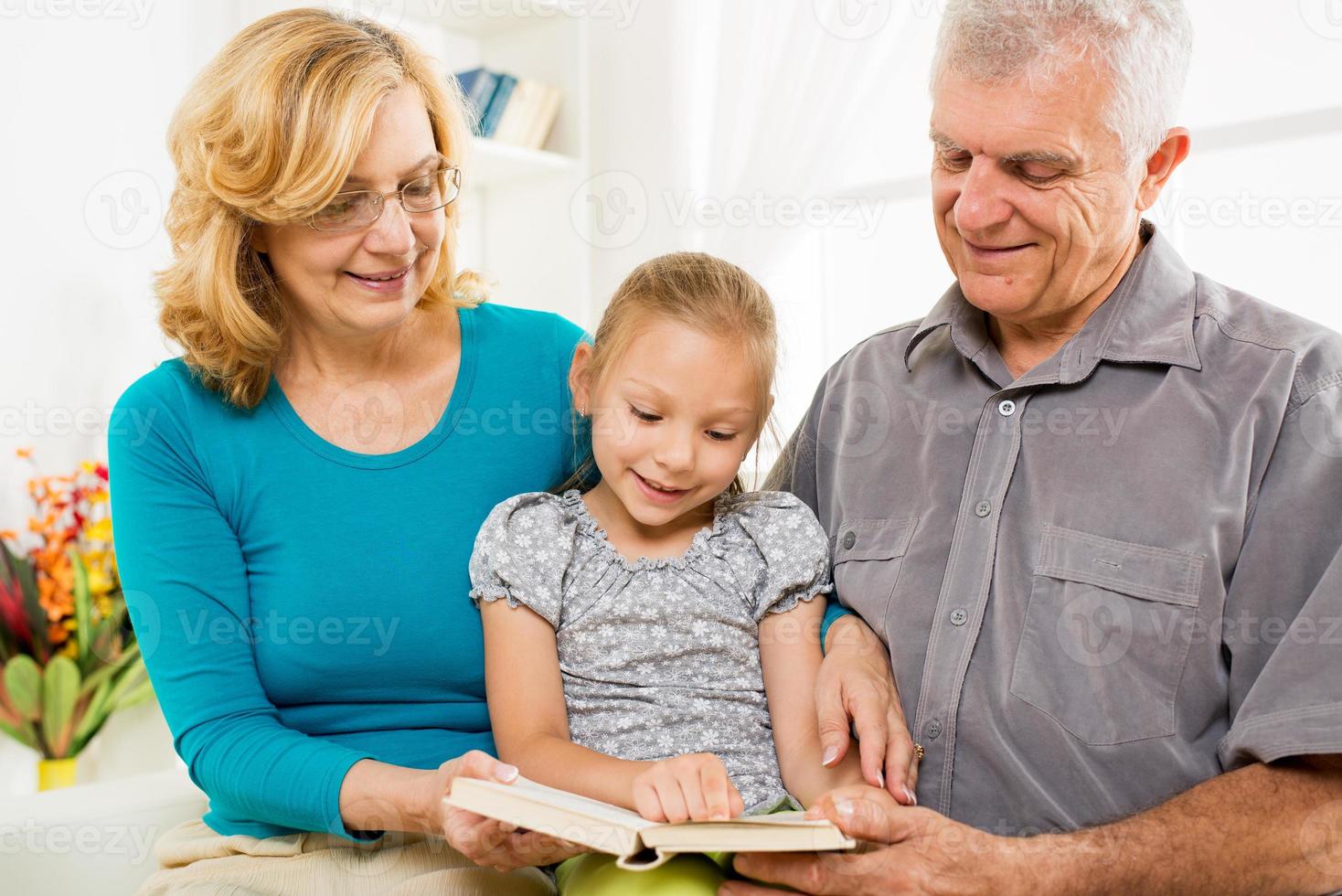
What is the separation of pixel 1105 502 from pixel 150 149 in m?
2.68

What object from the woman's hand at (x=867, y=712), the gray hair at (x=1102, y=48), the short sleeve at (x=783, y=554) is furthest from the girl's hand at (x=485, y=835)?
the gray hair at (x=1102, y=48)

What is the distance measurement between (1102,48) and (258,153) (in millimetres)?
1071

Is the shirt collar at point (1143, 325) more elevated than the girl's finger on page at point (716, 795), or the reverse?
the shirt collar at point (1143, 325)

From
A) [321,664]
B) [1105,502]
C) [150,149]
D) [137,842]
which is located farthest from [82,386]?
[1105,502]

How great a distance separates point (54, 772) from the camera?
2705mm

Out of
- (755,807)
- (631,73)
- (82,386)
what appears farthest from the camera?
(631,73)

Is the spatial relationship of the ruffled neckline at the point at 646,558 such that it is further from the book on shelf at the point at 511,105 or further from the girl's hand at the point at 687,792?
the book on shelf at the point at 511,105

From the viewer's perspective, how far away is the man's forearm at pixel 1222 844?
1267 millimetres

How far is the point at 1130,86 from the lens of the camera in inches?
58.7

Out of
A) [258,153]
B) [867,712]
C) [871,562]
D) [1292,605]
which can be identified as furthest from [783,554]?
[258,153]

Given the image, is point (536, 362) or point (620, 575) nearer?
point (620, 575)

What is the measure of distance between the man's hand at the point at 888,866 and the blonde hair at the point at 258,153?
36.7 inches

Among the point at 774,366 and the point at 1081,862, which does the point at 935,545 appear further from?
the point at 1081,862

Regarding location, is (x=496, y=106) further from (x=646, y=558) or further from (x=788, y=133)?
(x=646, y=558)
